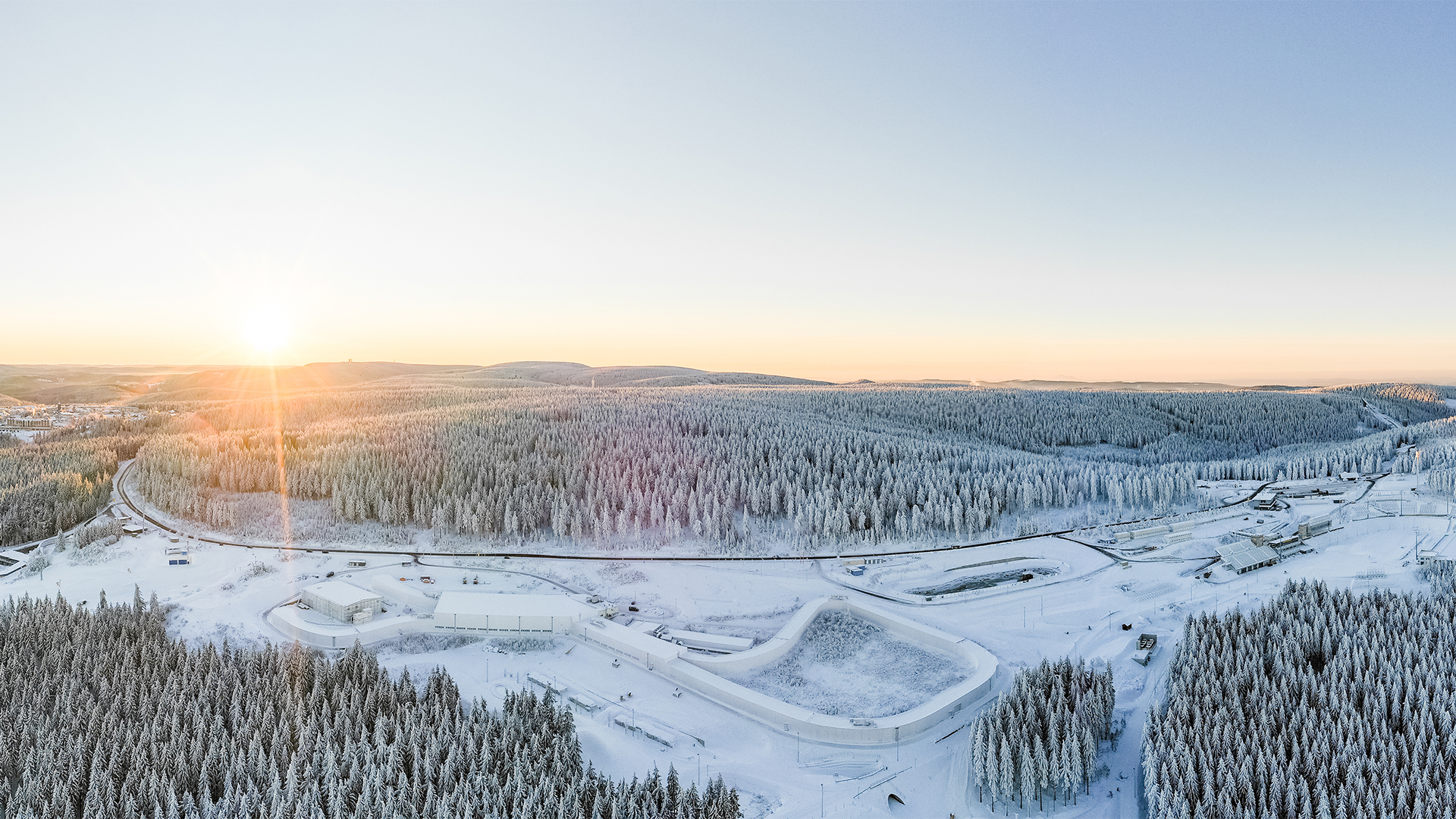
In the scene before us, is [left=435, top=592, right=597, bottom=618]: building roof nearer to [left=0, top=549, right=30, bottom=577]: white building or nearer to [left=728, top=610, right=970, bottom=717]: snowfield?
[left=728, top=610, right=970, bottom=717]: snowfield

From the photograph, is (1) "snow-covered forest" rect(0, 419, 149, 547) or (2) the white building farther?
(1) "snow-covered forest" rect(0, 419, 149, 547)

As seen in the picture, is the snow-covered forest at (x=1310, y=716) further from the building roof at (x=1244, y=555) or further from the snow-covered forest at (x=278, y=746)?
the snow-covered forest at (x=278, y=746)

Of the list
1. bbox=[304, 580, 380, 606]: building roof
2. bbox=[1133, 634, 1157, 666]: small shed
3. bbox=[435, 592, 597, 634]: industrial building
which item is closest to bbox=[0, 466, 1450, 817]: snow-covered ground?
bbox=[1133, 634, 1157, 666]: small shed

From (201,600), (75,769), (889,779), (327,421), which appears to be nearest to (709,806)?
(889,779)

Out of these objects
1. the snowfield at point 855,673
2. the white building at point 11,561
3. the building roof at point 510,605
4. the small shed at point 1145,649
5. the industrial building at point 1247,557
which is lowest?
the snowfield at point 855,673

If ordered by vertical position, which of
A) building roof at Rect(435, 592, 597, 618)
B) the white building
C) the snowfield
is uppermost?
building roof at Rect(435, 592, 597, 618)

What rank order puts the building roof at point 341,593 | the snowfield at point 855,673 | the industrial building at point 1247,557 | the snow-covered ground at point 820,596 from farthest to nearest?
1. the industrial building at point 1247,557
2. the building roof at point 341,593
3. the snowfield at point 855,673
4. the snow-covered ground at point 820,596

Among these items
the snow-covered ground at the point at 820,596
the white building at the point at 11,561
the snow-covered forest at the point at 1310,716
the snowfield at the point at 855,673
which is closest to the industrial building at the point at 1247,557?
the snow-covered ground at the point at 820,596
